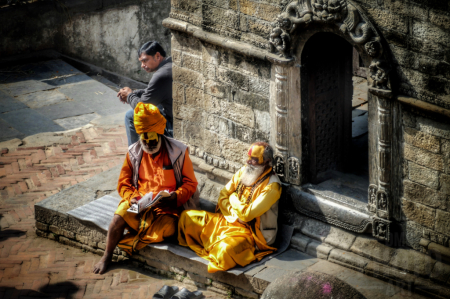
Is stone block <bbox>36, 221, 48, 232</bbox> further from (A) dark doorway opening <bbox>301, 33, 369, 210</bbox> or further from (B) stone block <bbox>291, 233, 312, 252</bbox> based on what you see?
(A) dark doorway opening <bbox>301, 33, 369, 210</bbox>

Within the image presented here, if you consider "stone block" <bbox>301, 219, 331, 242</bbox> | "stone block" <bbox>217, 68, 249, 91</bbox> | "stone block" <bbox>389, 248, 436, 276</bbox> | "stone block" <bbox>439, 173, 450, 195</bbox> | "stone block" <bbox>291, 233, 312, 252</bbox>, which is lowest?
"stone block" <bbox>291, 233, 312, 252</bbox>

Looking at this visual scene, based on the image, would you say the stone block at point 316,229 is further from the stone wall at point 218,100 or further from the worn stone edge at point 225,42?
the worn stone edge at point 225,42

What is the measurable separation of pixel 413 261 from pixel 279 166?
67.6 inches

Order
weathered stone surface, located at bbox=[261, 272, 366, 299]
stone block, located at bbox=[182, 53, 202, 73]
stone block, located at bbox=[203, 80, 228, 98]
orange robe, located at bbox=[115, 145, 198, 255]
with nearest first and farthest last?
weathered stone surface, located at bbox=[261, 272, 366, 299] < orange robe, located at bbox=[115, 145, 198, 255] < stone block, located at bbox=[203, 80, 228, 98] < stone block, located at bbox=[182, 53, 202, 73]

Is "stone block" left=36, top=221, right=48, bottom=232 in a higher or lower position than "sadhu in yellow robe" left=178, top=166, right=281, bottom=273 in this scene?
lower

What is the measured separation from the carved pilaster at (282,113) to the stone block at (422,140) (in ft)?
4.42

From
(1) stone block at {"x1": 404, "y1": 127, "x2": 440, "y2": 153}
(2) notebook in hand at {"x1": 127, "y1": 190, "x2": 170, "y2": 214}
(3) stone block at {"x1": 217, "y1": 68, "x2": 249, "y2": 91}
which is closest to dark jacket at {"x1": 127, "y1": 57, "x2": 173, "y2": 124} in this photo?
(3) stone block at {"x1": 217, "y1": 68, "x2": 249, "y2": 91}

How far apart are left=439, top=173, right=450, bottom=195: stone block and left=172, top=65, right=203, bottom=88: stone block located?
10.2 feet

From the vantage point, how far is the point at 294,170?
668cm

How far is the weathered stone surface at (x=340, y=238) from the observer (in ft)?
20.7

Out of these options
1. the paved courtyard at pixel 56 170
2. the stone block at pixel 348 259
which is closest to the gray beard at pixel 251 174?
the paved courtyard at pixel 56 170

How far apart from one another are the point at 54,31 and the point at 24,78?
4.28 ft

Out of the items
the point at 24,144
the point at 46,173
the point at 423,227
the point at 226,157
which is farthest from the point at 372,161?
the point at 24,144

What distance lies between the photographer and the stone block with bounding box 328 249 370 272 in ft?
20.2
